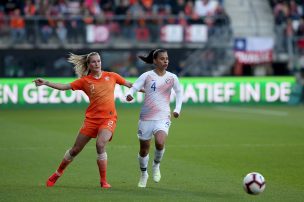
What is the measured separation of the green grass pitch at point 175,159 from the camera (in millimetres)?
11805

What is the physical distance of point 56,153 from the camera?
1764 centimetres

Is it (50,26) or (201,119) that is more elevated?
(50,26)

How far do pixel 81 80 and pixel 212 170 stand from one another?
3.23 m

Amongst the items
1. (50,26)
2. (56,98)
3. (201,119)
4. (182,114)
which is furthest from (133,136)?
(50,26)

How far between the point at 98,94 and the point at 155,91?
805 millimetres

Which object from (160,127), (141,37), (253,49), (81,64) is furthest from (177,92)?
(253,49)

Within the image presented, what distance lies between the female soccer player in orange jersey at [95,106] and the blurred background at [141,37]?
22.6 m

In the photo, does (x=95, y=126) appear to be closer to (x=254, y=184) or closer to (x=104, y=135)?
(x=104, y=135)

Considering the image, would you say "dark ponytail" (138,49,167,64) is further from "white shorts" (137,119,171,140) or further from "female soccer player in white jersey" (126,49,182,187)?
"white shorts" (137,119,171,140)

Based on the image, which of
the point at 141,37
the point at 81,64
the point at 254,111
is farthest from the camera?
the point at 141,37

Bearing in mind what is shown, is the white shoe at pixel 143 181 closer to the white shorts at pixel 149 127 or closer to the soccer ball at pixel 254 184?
the white shorts at pixel 149 127

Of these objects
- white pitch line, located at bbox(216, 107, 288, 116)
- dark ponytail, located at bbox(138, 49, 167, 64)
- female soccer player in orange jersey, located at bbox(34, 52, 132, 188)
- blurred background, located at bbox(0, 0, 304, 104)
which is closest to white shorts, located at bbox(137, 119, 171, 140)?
female soccer player in orange jersey, located at bbox(34, 52, 132, 188)

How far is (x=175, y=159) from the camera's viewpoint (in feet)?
54.5

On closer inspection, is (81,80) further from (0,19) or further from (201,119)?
(0,19)
